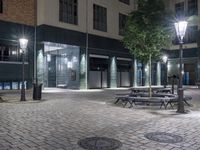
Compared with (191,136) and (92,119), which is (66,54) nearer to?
(92,119)

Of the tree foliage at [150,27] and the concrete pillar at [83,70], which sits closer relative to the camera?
the tree foliage at [150,27]

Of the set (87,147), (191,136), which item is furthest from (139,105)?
(87,147)

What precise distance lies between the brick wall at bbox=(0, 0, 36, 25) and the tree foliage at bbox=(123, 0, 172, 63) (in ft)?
41.8

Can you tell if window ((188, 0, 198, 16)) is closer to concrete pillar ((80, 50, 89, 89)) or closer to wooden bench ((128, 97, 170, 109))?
concrete pillar ((80, 50, 89, 89))

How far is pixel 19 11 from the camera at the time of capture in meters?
24.5

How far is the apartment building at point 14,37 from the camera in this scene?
23.5 metres

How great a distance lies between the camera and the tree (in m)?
15.4

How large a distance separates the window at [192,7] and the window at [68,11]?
71.9ft

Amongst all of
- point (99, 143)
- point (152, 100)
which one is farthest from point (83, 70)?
point (99, 143)

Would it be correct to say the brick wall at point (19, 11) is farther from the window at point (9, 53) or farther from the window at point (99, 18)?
the window at point (99, 18)

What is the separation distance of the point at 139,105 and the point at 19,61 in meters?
14.8

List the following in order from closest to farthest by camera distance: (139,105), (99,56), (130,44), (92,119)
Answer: (92,119)
(139,105)
(130,44)
(99,56)

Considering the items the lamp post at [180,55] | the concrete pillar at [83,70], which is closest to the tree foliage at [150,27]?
the lamp post at [180,55]

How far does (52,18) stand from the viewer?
25422 millimetres
